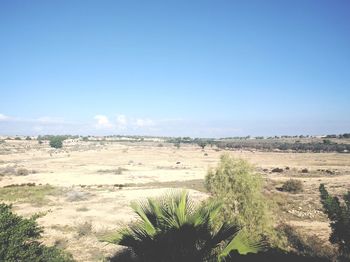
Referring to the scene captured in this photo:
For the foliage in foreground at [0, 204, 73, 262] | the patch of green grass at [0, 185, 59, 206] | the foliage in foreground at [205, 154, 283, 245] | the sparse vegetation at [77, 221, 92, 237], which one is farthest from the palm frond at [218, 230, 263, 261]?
the patch of green grass at [0, 185, 59, 206]

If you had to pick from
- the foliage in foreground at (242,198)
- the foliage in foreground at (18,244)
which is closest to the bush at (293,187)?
the foliage in foreground at (242,198)

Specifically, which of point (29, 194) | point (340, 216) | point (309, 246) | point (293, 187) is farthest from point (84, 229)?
point (293, 187)

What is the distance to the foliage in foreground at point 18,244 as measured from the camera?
6.35 metres

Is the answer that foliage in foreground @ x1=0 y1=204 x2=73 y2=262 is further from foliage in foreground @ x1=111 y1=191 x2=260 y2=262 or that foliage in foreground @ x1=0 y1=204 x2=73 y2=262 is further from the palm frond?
the palm frond

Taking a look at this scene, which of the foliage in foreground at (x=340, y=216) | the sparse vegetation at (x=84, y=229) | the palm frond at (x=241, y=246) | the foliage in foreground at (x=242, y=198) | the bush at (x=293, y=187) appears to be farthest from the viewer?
the bush at (x=293, y=187)

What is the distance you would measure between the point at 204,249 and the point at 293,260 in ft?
24.4

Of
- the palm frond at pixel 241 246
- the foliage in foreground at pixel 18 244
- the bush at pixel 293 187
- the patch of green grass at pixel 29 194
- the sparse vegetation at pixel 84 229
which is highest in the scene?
the palm frond at pixel 241 246

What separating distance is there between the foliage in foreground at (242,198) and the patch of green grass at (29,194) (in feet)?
63.3

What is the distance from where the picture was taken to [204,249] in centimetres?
537

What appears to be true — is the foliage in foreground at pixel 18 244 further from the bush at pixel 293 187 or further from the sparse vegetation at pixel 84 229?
the bush at pixel 293 187

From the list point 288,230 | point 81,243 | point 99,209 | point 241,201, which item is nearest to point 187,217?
point 241,201

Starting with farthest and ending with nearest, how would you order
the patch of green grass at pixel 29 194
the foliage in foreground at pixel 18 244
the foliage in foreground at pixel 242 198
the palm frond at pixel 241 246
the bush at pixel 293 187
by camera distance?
1. the bush at pixel 293 187
2. the patch of green grass at pixel 29 194
3. the foliage in foreground at pixel 242 198
4. the foliage in foreground at pixel 18 244
5. the palm frond at pixel 241 246

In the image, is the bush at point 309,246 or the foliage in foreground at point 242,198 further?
the bush at point 309,246

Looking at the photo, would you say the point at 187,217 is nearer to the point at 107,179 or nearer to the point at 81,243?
the point at 81,243
